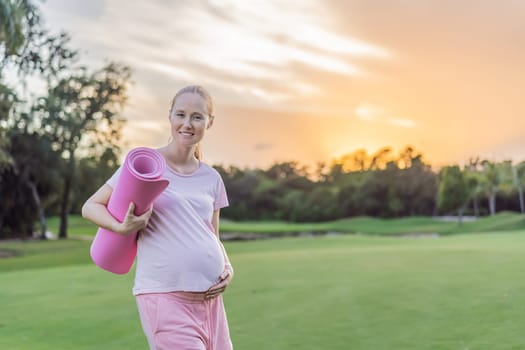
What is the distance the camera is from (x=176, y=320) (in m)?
2.81

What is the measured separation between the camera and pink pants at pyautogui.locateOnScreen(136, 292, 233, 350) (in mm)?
2803

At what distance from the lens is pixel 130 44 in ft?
98.4

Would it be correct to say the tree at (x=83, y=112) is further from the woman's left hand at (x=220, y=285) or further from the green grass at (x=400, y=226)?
the woman's left hand at (x=220, y=285)

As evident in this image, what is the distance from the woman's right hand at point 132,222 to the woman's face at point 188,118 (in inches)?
15.0

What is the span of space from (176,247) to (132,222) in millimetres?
261

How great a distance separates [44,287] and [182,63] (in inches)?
690

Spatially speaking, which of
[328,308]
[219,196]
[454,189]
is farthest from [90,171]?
[219,196]

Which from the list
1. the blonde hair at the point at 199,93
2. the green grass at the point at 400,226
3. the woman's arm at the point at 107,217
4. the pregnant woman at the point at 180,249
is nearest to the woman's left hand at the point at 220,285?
the pregnant woman at the point at 180,249

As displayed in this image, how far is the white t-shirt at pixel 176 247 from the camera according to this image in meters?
2.82

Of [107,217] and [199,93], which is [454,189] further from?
[107,217]

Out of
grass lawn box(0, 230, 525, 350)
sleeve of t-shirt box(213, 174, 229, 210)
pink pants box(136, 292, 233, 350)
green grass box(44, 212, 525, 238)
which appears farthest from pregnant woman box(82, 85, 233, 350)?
green grass box(44, 212, 525, 238)

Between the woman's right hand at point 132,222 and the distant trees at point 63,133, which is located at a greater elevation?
the distant trees at point 63,133

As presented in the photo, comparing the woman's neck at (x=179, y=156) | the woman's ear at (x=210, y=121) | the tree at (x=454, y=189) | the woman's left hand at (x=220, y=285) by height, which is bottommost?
the woman's left hand at (x=220, y=285)

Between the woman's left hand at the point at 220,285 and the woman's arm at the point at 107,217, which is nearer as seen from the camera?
the woman's arm at the point at 107,217
